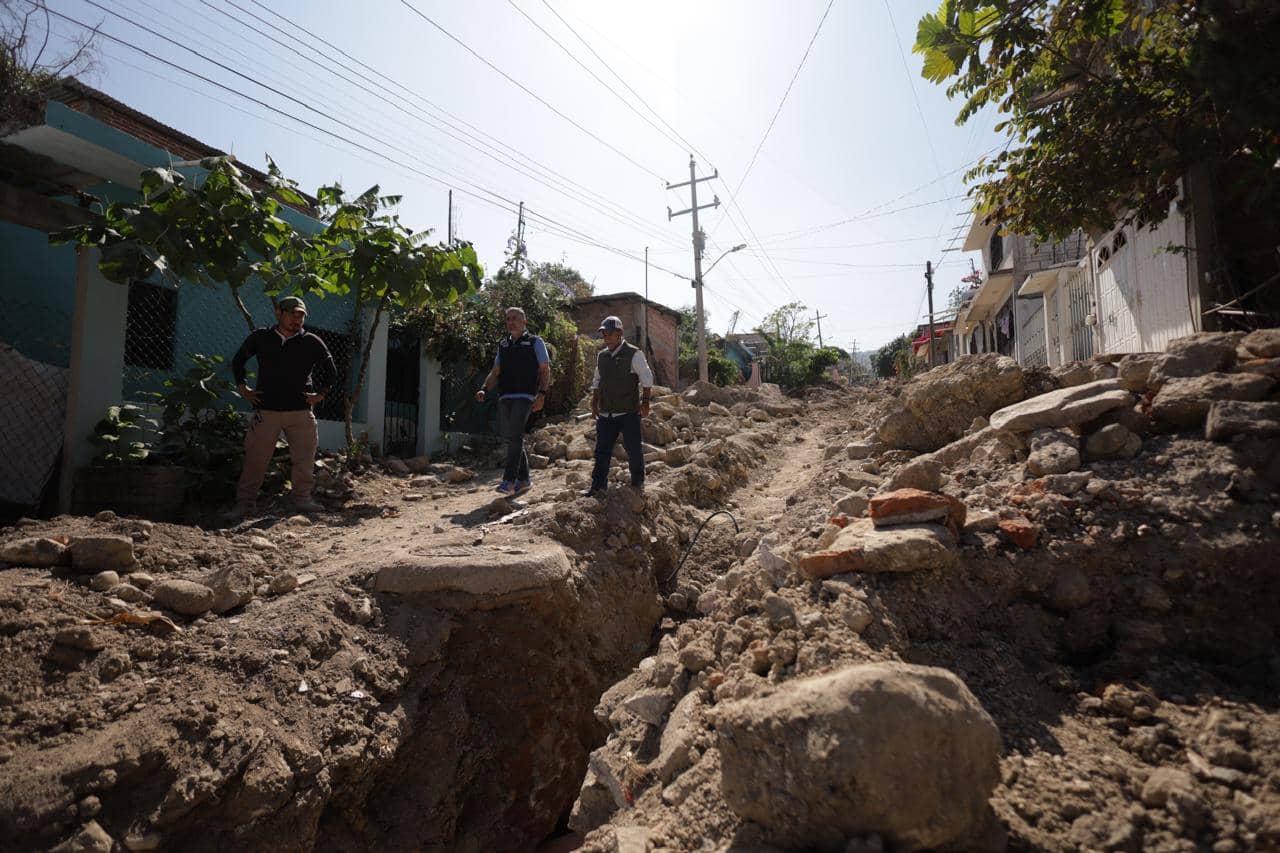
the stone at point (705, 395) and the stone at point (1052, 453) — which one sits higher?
the stone at point (705, 395)

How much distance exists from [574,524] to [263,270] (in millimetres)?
4137

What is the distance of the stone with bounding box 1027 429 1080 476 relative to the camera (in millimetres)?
3043

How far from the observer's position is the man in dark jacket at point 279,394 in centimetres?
539

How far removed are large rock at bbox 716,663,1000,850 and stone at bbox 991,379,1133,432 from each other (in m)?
2.21

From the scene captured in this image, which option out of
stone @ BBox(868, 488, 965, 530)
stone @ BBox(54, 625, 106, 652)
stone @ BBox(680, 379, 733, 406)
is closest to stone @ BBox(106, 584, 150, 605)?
stone @ BBox(54, 625, 106, 652)

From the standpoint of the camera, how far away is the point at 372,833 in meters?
3.19

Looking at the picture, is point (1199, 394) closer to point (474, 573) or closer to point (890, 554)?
point (890, 554)

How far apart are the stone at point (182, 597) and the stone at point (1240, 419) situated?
4.93m

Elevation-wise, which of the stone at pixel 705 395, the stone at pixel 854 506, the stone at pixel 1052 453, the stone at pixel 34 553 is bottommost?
the stone at pixel 34 553

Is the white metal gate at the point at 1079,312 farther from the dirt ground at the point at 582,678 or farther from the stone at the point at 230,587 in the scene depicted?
the stone at the point at 230,587

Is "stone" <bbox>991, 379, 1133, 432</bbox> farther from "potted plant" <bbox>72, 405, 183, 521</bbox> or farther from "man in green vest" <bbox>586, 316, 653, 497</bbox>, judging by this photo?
"potted plant" <bbox>72, 405, 183, 521</bbox>

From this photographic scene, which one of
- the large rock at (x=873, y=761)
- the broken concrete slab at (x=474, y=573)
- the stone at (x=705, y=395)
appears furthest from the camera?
the stone at (x=705, y=395)

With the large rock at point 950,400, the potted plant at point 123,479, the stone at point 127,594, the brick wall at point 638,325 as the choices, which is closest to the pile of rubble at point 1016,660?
the large rock at point 950,400

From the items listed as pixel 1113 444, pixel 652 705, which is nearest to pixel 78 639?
pixel 652 705
